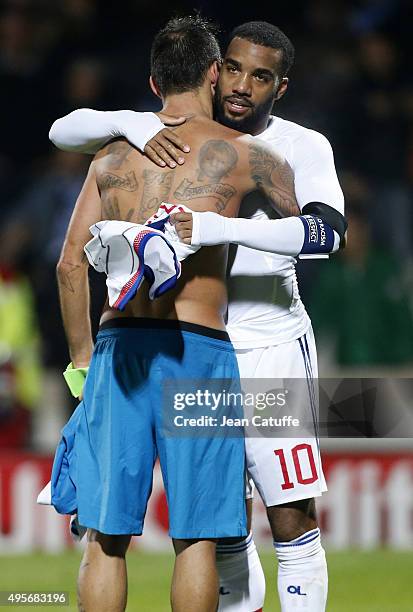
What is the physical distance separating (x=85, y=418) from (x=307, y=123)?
530 centimetres

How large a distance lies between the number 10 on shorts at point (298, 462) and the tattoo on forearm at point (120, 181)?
1066mm

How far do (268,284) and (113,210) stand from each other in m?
0.71

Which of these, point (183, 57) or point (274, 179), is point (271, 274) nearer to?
point (274, 179)

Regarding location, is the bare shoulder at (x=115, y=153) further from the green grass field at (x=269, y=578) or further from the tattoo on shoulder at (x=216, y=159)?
the green grass field at (x=269, y=578)

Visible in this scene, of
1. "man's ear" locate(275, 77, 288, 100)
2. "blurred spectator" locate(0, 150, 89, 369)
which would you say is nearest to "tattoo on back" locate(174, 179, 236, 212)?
"man's ear" locate(275, 77, 288, 100)

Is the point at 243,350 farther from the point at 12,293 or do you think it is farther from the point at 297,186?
the point at 12,293

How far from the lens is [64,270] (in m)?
4.28

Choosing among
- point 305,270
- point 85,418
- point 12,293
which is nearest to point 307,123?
point 305,270

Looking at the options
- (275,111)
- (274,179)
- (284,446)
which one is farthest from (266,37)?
(275,111)

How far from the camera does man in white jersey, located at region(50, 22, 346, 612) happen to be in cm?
411

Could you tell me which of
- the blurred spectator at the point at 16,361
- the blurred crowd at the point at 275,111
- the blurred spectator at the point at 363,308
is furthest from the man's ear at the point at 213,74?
the blurred spectator at the point at 16,361

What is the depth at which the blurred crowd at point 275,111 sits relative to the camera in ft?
28.3

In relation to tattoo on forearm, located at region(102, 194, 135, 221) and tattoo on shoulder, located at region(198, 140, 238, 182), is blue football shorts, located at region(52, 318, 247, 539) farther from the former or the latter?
tattoo on shoulder, located at region(198, 140, 238, 182)

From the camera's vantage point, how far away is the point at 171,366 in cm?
404
